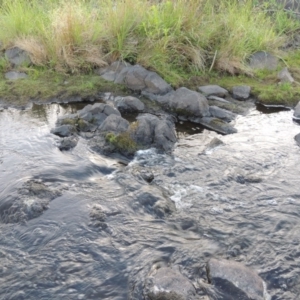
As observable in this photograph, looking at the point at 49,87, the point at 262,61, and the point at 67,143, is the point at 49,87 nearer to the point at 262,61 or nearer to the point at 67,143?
the point at 67,143

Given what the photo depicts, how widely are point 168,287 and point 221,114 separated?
4108 mm

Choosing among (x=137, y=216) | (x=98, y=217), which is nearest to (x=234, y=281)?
(x=137, y=216)

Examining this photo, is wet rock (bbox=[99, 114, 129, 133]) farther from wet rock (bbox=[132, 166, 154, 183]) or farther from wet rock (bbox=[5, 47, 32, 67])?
wet rock (bbox=[5, 47, 32, 67])

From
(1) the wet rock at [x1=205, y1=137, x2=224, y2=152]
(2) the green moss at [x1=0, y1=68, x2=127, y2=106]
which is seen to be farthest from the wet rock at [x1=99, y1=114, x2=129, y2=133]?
(2) the green moss at [x1=0, y1=68, x2=127, y2=106]

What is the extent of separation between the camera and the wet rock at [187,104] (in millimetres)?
6805

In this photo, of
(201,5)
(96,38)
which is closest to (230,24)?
(201,5)

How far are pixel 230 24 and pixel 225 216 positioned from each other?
5.24 m

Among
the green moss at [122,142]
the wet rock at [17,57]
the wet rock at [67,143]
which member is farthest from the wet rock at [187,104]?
the wet rock at [17,57]

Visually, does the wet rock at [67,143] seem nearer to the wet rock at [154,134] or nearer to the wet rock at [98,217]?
the wet rock at [154,134]

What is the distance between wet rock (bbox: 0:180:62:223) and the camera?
426cm

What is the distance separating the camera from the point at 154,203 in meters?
4.54

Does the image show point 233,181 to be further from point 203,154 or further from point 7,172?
point 7,172

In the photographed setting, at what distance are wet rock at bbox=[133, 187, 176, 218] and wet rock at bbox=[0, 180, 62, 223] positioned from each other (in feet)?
3.04

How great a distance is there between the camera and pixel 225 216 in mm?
4359
